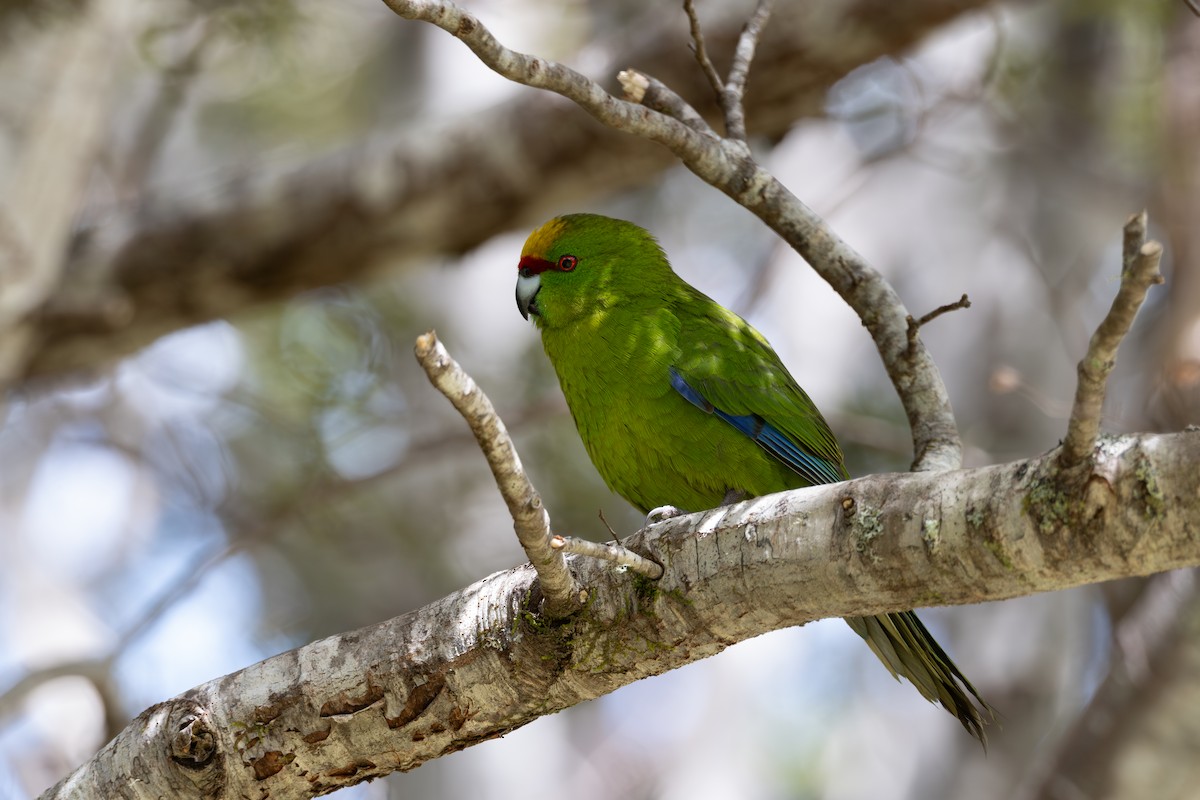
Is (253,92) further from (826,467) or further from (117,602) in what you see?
(826,467)

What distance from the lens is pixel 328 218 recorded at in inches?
251

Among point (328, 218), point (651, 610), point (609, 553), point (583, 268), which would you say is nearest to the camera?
point (609, 553)

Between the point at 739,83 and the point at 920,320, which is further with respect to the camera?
the point at 739,83

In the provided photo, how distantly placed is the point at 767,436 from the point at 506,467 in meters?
2.17

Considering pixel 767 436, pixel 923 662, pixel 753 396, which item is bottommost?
pixel 923 662

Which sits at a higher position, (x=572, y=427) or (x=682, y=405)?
(x=572, y=427)

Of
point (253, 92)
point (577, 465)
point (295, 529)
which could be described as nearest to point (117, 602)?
point (295, 529)

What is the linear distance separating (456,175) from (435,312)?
2.64 meters

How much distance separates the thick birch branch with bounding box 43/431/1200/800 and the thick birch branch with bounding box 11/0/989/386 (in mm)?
3765

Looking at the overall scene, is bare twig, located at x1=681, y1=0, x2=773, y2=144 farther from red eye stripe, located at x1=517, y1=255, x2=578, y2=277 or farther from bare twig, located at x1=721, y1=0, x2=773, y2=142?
red eye stripe, located at x1=517, y1=255, x2=578, y2=277

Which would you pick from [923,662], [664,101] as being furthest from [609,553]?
[664,101]

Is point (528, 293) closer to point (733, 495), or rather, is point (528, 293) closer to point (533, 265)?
point (533, 265)

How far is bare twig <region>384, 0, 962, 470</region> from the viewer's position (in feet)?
10.3

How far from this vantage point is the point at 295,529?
9.22 meters
